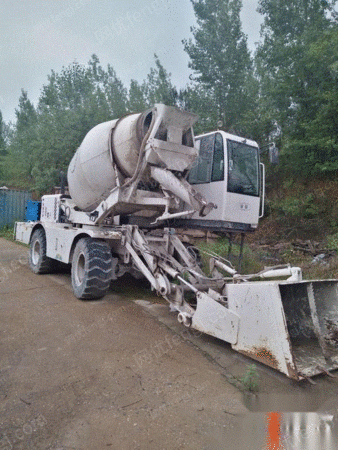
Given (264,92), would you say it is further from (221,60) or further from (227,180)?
(227,180)

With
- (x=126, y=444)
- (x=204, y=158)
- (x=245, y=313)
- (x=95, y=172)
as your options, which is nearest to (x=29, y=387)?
(x=126, y=444)

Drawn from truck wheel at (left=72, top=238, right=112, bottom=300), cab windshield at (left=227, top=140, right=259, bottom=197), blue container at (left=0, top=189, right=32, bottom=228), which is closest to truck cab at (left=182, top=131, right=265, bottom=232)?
cab windshield at (left=227, top=140, right=259, bottom=197)

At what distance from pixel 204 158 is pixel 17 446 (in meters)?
5.12

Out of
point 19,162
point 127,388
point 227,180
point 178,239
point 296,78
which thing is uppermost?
point 296,78

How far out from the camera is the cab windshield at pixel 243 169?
614cm

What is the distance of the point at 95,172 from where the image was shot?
6.03 m

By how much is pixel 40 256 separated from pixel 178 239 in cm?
379

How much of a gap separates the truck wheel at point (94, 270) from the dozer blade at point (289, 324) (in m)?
2.40

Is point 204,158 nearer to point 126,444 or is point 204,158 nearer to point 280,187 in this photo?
point 126,444

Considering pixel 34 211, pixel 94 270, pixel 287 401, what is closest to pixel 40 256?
pixel 34 211

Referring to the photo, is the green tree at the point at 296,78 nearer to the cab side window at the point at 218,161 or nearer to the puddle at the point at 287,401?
the cab side window at the point at 218,161

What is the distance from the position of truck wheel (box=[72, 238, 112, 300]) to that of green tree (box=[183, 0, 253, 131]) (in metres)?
13.1

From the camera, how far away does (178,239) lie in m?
5.84

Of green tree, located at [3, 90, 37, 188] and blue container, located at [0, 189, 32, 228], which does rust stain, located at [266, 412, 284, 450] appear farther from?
green tree, located at [3, 90, 37, 188]
